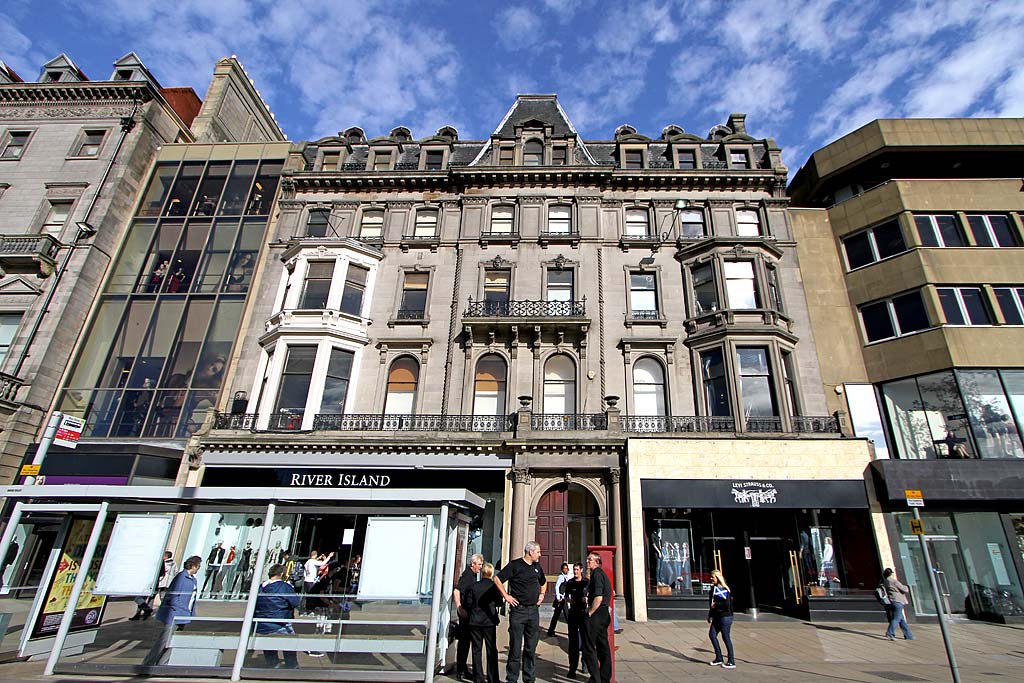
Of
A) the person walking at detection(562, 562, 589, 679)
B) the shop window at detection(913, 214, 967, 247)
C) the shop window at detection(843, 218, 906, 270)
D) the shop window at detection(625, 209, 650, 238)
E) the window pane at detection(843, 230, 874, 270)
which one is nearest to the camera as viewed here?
the person walking at detection(562, 562, 589, 679)

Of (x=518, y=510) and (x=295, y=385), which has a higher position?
(x=295, y=385)

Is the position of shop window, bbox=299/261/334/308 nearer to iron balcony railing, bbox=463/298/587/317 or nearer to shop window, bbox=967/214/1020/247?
iron balcony railing, bbox=463/298/587/317

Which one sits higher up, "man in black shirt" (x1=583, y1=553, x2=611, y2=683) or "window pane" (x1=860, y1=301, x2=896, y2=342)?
"window pane" (x1=860, y1=301, x2=896, y2=342)

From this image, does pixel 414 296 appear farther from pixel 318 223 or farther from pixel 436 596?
pixel 436 596

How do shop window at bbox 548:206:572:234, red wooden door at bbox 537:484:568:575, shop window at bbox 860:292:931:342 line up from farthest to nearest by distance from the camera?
1. shop window at bbox 548:206:572:234
2. shop window at bbox 860:292:931:342
3. red wooden door at bbox 537:484:568:575

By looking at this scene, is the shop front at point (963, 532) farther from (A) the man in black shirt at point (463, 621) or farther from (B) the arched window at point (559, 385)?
(A) the man in black shirt at point (463, 621)

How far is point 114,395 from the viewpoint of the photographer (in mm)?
20266

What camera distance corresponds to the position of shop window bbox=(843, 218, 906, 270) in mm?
19859

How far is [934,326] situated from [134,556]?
23984mm

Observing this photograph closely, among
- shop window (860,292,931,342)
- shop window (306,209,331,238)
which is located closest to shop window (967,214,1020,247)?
shop window (860,292,931,342)

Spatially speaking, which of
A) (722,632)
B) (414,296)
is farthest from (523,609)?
(414,296)

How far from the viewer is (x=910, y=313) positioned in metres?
18.6

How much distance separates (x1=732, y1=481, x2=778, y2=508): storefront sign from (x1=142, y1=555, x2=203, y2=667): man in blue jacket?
14.8 metres

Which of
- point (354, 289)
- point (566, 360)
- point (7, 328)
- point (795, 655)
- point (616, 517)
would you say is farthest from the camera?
point (354, 289)
